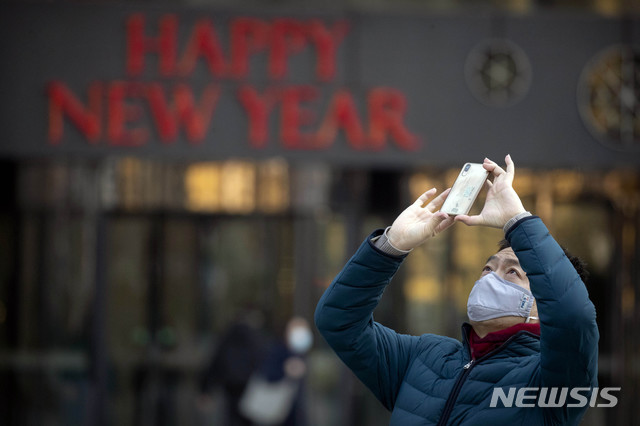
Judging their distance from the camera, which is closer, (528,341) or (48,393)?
(528,341)

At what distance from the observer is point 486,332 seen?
130 inches

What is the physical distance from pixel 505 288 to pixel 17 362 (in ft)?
33.3

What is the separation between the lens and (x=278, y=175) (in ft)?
39.7

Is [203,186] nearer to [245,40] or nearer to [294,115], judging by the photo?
[294,115]

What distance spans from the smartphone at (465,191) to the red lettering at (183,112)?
7961 mm

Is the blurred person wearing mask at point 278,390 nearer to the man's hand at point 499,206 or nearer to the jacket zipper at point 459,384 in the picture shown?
the jacket zipper at point 459,384

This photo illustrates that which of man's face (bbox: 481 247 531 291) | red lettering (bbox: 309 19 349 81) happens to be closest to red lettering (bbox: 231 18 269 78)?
red lettering (bbox: 309 19 349 81)

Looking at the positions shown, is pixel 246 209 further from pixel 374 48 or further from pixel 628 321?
pixel 628 321

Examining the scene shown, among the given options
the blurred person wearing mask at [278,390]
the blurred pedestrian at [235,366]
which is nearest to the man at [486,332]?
the blurred person wearing mask at [278,390]

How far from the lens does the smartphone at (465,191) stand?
3.07 metres

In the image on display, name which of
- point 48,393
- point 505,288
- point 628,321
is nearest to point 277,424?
point 48,393

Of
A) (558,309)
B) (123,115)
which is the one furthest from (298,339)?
(558,309)

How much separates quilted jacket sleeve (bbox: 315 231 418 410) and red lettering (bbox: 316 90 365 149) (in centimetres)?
755

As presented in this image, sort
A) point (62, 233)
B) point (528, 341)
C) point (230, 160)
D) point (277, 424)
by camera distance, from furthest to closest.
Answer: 1. point (62, 233)
2. point (230, 160)
3. point (277, 424)
4. point (528, 341)
